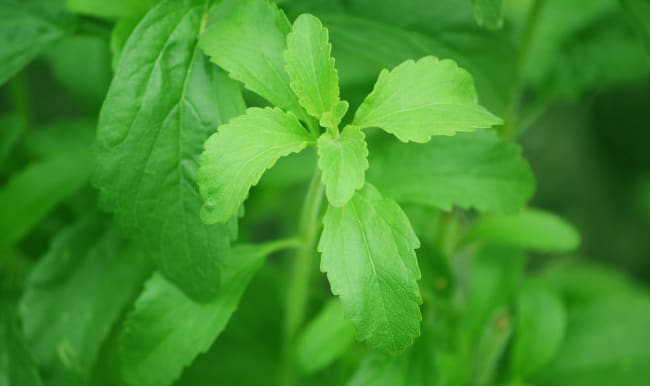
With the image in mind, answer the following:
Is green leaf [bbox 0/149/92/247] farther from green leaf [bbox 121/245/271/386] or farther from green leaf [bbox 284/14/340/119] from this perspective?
green leaf [bbox 284/14/340/119]

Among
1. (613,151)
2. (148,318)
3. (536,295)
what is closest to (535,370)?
(536,295)

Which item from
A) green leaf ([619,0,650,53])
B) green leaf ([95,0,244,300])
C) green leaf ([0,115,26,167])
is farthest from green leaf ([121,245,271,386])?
green leaf ([619,0,650,53])

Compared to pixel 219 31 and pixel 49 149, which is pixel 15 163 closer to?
pixel 49 149

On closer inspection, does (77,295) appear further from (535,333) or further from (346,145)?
(535,333)

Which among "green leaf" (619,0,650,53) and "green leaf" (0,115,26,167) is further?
"green leaf" (0,115,26,167)

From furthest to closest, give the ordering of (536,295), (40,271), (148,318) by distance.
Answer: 1. (536,295)
2. (40,271)
3. (148,318)

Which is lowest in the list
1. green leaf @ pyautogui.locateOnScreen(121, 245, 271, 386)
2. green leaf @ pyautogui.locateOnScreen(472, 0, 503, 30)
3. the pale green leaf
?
the pale green leaf

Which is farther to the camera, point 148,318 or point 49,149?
point 49,149
